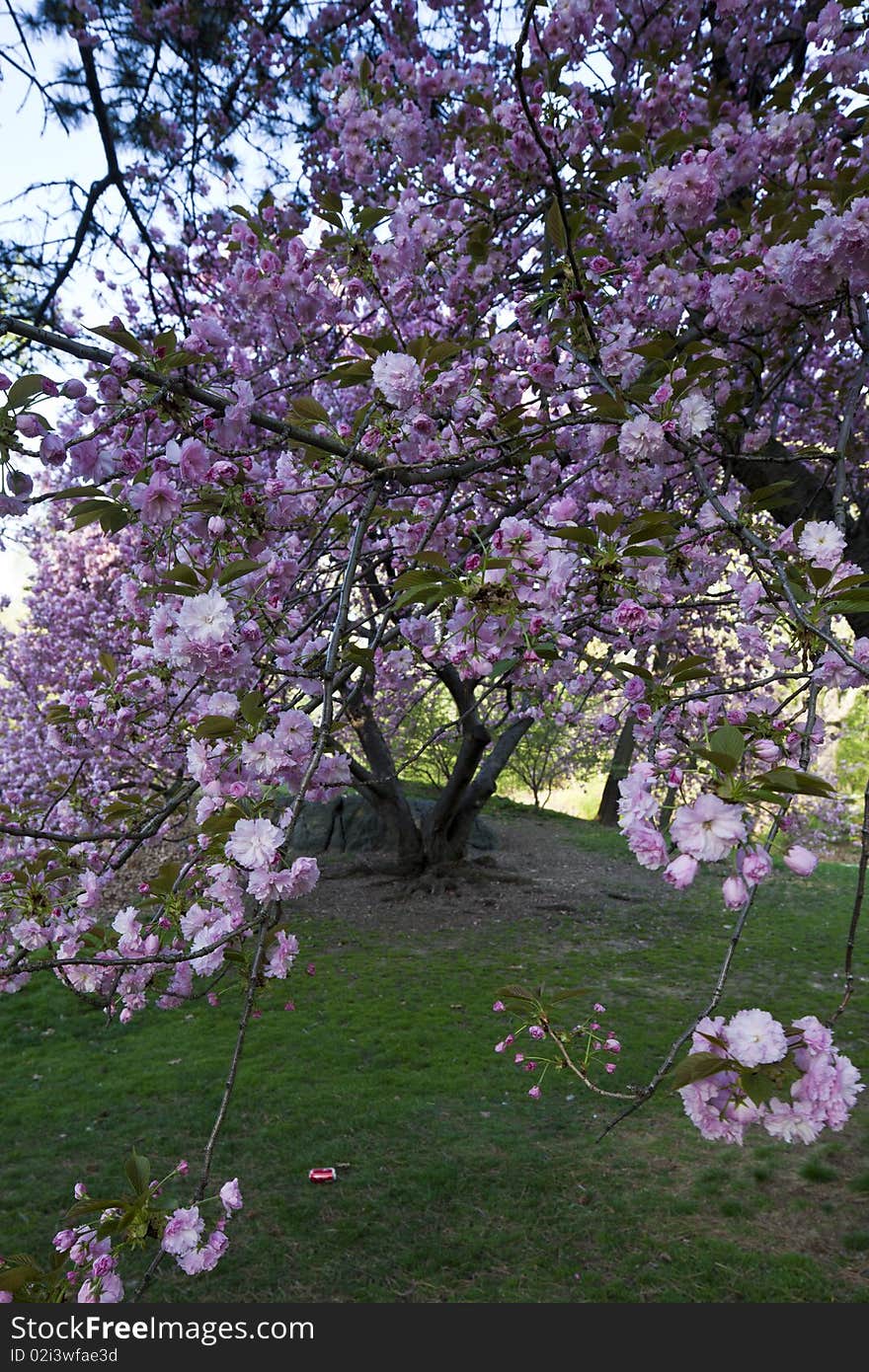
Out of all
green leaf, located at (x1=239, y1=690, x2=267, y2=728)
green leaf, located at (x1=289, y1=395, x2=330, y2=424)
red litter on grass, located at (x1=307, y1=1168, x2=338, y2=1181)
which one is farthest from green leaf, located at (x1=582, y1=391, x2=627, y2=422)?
red litter on grass, located at (x1=307, y1=1168, x2=338, y2=1181)

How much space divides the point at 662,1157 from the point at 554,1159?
0.50 metres

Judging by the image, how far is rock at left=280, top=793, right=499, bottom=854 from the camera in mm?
11453

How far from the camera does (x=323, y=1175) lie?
3457mm

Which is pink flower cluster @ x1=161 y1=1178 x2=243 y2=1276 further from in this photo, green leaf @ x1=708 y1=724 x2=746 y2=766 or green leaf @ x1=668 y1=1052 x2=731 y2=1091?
green leaf @ x1=708 y1=724 x2=746 y2=766

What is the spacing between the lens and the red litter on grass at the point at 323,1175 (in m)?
3.46

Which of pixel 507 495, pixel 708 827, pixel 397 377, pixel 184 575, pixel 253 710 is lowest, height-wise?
pixel 708 827

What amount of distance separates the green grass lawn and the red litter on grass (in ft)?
0.11

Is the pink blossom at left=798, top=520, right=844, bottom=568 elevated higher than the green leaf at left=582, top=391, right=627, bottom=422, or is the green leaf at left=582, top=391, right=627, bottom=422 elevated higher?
the green leaf at left=582, top=391, right=627, bottom=422

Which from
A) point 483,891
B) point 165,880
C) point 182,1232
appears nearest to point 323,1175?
point 165,880

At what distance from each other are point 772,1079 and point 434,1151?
10.6ft

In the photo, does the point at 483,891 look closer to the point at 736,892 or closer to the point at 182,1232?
the point at 182,1232

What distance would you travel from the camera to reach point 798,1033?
1026mm

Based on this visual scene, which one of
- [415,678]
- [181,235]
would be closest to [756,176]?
[415,678]

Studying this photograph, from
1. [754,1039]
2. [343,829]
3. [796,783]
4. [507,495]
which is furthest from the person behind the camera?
[343,829]
